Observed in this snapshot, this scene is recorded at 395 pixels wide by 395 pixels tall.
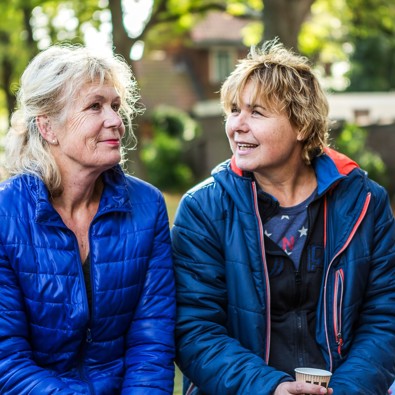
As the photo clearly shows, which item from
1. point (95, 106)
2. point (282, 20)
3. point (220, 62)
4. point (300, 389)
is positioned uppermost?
point (282, 20)

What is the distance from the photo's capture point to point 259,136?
3.45m

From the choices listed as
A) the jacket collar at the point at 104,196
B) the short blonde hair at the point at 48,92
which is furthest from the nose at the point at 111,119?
the jacket collar at the point at 104,196

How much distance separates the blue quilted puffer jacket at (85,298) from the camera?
3061 millimetres

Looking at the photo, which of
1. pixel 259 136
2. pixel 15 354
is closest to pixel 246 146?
pixel 259 136

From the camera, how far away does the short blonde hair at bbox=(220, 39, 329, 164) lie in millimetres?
3471

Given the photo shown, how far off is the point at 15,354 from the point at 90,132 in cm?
95

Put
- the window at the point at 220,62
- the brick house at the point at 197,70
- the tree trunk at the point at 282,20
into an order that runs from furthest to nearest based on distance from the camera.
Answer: the window at the point at 220,62 → the brick house at the point at 197,70 → the tree trunk at the point at 282,20

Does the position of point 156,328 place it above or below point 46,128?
below

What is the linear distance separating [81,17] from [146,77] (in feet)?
64.3

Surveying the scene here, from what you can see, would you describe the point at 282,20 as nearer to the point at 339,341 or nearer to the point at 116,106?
the point at 116,106

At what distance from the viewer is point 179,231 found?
349 cm

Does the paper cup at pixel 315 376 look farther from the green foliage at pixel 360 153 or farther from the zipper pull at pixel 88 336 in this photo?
the green foliage at pixel 360 153

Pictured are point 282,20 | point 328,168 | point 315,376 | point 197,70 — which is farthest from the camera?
point 197,70

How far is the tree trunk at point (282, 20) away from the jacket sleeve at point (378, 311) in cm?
651
